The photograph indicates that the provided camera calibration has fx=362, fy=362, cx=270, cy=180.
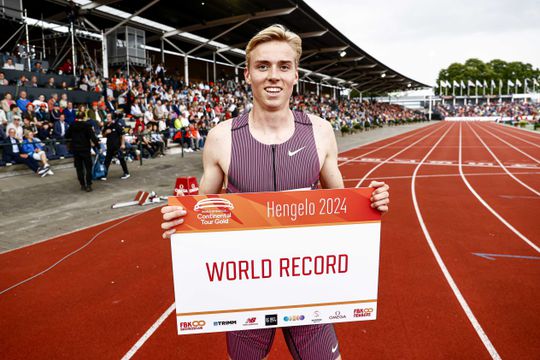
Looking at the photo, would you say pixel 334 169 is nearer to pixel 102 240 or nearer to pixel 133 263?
pixel 133 263

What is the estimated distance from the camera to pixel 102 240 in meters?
6.55

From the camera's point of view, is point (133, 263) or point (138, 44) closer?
point (133, 263)

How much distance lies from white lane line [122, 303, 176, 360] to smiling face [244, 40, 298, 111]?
284 cm

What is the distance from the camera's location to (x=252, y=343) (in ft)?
6.32

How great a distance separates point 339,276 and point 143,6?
2363cm

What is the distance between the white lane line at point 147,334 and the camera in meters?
3.41

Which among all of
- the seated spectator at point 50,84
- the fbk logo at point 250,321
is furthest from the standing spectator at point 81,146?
the fbk logo at point 250,321

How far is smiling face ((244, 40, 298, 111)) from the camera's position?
1836 millimetres

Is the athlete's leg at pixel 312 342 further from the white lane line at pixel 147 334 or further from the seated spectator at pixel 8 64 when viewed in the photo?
the seated spectator at pixel 8 64

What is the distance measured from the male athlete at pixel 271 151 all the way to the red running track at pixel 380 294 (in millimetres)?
1716

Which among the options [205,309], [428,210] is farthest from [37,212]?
[428,210]

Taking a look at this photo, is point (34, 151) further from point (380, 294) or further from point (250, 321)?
point (250, 321)

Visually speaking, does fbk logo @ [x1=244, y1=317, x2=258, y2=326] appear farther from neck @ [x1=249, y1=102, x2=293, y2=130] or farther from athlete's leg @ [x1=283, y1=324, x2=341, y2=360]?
neck @ [x1=249, y1=102, x2=293, y2=130]

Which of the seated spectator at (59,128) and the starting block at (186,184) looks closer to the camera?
the starting block at (186,184)
